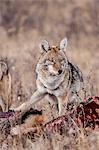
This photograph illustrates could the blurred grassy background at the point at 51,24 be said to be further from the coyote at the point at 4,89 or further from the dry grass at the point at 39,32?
the coyote at the point at 4,89

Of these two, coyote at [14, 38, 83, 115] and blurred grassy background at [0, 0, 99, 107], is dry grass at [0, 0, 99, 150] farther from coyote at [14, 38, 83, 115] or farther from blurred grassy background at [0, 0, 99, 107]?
coyote at [14, 38, 83, 115]

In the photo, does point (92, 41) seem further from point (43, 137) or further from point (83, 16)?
point (43, 137)

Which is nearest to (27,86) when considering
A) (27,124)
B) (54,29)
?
(27,124)

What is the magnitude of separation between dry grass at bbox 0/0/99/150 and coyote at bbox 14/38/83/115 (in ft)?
5.08

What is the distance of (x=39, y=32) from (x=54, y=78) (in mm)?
17083

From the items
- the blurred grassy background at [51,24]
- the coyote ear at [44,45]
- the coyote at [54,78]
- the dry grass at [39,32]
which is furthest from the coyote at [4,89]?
the blurred grassy background at [51,24]

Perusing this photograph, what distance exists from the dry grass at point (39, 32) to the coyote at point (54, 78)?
155 centimetres

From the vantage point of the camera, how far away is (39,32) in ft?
88.6

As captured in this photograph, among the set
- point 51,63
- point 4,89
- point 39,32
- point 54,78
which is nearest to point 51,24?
point 39,32

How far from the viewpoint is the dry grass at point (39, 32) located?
596 inches

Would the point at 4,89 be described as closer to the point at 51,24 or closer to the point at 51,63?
the point at 51,63

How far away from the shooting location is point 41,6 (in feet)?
99.9

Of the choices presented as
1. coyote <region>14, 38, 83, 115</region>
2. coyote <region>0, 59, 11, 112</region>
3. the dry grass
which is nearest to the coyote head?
coyote <region>14, 38, 83, 115</region>

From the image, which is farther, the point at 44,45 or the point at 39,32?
the point at 39,32
